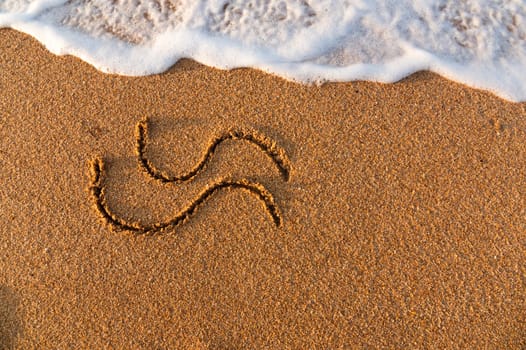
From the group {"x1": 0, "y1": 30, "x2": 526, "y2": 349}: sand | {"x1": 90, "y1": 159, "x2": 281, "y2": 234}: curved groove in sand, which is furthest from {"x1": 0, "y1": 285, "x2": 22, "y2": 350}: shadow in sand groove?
{"x1": 90, "y1": 159, "x2": 281, "y2": 234}: curved groove in sand

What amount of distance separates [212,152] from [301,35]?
0.81m

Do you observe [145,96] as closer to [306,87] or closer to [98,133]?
[98,133]

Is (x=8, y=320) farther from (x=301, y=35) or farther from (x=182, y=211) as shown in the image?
(x=301, y=35)

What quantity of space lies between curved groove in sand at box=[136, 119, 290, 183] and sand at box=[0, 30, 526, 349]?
15mm

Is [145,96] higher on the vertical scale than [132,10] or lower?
lower

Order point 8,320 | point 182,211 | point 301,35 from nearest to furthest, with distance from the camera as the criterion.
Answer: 1. point 8,320
2. point 182,211
3. point 301,35

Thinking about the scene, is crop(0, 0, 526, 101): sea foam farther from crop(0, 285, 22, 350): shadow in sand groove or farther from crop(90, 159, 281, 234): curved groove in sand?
crop(0, 285, 22, 350): shadow in sand groove

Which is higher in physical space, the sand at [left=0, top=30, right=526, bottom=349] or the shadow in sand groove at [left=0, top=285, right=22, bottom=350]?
the sand at [left=0, top=30, right=526, bottom=349]

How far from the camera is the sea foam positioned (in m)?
1.96

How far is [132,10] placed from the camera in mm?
2150

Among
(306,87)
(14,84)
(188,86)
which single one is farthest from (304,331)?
(14,84)

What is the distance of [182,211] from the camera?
1.79 m

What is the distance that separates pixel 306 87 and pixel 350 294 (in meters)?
1.00

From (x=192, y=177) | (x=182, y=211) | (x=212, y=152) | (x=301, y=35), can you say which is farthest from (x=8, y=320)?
(x=301, y=35)
